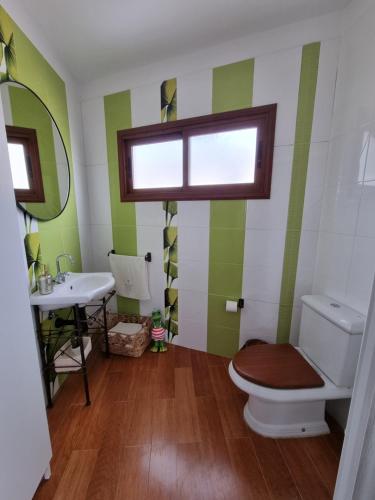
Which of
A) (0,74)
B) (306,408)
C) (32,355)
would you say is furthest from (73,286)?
(306,408)

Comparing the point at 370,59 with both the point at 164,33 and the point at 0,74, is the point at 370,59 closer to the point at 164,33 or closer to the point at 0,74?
the point at 164,33

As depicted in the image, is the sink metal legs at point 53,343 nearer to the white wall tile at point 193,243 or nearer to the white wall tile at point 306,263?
the white wall tile at point 193,243

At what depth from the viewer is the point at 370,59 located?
3.41 feet

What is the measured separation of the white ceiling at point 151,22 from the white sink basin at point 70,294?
164cm

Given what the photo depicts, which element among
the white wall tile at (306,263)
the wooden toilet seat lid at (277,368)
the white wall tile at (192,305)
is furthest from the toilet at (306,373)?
the white wall tile at (192,305)

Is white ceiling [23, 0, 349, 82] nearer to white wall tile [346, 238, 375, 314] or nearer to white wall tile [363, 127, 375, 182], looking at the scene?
white wall tile [363, 127, 375, 182]

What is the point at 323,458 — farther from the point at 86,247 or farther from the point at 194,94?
the point at 194,94

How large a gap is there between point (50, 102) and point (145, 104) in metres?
0.69

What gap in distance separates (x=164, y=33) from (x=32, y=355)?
1.99 m

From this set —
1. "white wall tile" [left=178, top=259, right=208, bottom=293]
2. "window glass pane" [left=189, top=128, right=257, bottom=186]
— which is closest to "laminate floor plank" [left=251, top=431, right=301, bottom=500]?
"white wall tile" [left=178, top=259, right=208, bottom=293]

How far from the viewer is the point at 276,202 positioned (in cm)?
→ 149

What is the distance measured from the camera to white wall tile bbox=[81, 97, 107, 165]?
1813 mm

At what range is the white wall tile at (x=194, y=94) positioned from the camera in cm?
151

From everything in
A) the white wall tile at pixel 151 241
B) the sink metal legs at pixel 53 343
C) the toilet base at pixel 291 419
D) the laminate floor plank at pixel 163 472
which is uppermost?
the white wall tile at pixel 151 241
